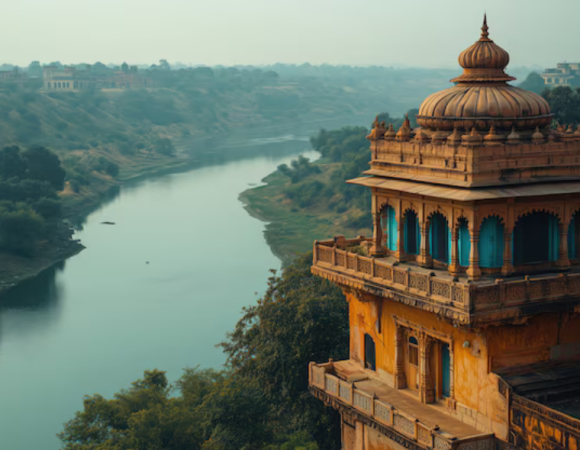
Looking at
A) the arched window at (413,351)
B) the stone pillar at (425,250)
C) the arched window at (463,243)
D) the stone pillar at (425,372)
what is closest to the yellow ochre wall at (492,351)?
the stone pillar at (425,372)

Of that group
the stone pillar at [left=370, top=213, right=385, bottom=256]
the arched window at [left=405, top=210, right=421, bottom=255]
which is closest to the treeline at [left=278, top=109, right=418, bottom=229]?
the stone pillar at [left=370, top=213, right=385, bottom=256]

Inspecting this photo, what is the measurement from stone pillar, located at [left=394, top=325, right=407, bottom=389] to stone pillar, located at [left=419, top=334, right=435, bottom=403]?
70 cm

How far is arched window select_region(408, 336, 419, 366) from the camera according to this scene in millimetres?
16969

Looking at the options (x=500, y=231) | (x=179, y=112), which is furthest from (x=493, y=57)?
(x=179, y=112)

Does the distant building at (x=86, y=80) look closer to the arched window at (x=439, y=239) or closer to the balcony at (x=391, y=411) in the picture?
the balcony at (x=391, y=411)

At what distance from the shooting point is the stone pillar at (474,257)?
15.4 metres

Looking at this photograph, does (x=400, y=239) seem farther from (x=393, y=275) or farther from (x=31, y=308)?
(x=31, y=308)

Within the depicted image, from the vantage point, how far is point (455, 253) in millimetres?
15719

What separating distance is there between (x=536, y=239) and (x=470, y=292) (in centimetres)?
252

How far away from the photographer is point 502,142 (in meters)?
15.4

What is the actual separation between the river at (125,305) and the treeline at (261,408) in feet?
23.0

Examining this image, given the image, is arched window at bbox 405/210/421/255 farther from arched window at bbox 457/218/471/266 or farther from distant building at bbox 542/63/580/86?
distant building at bbox 542/63/580/86

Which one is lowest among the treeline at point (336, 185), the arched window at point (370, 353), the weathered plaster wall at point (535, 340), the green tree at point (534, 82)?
the treeline at point (336, 185)

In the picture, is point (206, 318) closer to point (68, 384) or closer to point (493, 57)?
point (68, 384)
